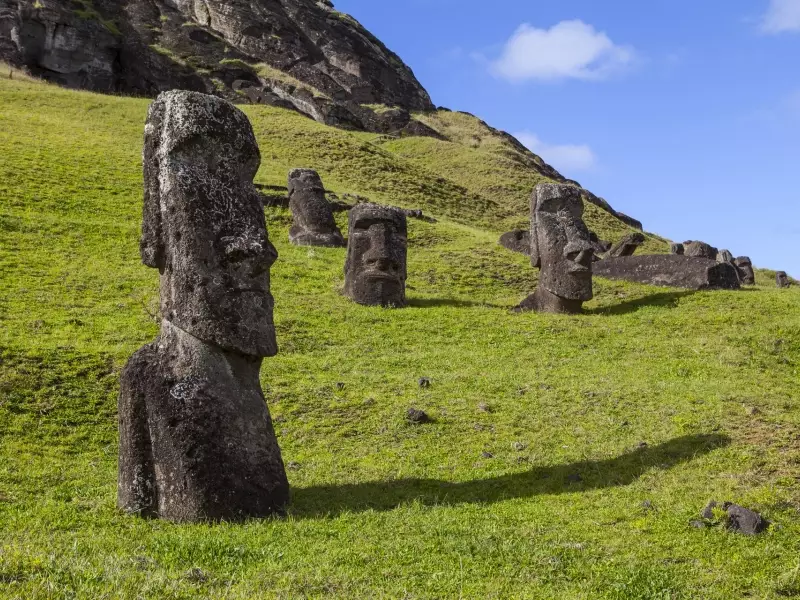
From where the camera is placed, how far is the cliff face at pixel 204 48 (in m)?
60.2

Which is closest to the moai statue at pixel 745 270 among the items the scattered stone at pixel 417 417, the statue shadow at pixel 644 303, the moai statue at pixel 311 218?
the statue shadow at pixel 644 303

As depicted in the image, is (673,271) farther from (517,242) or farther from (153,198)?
(153,198)

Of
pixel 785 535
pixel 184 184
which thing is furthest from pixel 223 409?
pixel 785 535

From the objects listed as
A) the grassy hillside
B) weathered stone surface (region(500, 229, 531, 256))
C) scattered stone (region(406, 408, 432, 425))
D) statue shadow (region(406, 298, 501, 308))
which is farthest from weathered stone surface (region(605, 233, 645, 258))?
scattered stone (region(406, 408, 432, 425))

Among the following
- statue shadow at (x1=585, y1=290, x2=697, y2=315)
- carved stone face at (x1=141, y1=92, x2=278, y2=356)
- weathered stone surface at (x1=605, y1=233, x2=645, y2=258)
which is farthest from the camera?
weathered stone surface at (x1=605, y1=233, x2=645, y2=258)

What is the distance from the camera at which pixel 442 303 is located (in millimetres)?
20797

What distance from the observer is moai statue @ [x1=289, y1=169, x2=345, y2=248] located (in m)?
27.8

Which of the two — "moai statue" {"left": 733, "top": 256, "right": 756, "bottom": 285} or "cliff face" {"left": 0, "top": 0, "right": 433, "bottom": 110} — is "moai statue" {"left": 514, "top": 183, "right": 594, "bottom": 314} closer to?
"moai statue" {"left": 733, "top": 256, "right": 756, "bottom": 285}

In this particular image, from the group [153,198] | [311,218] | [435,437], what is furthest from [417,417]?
[311,218]

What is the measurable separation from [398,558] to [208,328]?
289 cm

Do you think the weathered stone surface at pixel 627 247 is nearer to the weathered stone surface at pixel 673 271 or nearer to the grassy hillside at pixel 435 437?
the weathered stone surface at pixel 673 271

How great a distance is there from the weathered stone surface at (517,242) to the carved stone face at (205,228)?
2223cm

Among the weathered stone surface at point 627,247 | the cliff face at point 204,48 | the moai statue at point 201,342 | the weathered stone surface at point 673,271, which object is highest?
the cliff face at point 204,48

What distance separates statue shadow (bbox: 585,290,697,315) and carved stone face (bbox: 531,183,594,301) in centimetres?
75
